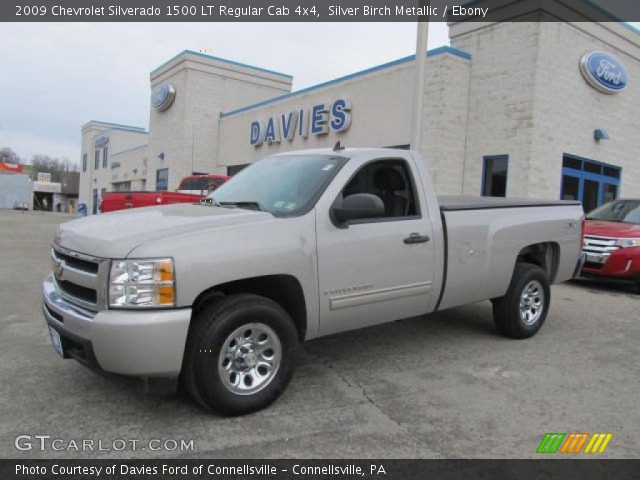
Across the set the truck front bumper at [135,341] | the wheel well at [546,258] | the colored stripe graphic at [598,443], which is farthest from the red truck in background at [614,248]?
the truck front bumper at [135,341]

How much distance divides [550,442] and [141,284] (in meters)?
2.66

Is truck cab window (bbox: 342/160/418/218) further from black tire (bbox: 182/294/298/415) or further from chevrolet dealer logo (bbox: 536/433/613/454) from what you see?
chevrolet dealer logo (bbox: 536/433/613/454)

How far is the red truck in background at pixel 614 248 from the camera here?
27.1 ft

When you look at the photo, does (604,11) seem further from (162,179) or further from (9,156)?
(9,156)

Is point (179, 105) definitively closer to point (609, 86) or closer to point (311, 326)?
point (609, 86)

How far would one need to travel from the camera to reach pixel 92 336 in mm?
3023

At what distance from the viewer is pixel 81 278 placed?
326cm

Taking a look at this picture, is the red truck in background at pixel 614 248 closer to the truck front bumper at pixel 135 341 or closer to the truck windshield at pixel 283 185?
the truck windshield at pixel 283 185

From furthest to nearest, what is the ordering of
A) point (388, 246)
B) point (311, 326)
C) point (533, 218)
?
point (533, 218) < point (388, 246) < point (311, 326)

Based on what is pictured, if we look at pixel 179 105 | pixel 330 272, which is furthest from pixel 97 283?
pixel 179 105

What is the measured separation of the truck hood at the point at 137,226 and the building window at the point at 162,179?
987 inches
